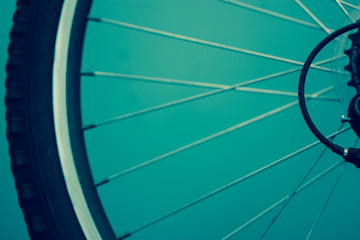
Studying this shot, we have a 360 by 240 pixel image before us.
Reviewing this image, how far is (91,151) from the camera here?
814mm

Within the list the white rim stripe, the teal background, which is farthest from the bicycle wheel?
the white rim stripe

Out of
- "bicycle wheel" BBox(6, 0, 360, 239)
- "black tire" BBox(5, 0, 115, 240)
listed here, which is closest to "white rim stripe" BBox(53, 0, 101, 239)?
"black tire" BBox(5, 0, 115, 240)

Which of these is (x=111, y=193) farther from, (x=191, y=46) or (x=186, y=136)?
(x=191, y=46)

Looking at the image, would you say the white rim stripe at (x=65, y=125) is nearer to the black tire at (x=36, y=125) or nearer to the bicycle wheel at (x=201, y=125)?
the black tire at (x=36, y=125)

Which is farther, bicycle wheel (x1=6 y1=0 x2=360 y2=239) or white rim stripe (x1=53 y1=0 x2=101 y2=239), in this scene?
bicycle wheel (x1=6 y1=0 x2=360 y2=239)

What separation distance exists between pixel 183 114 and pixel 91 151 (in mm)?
245

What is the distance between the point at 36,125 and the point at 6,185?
0.47 m

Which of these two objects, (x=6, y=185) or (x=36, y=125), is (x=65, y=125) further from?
(x=6, y=185)

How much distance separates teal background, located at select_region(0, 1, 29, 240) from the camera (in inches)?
29.8

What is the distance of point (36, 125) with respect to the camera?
0.39m

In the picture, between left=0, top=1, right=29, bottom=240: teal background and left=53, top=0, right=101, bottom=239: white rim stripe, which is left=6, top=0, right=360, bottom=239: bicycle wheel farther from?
left=53, top=0, right=101, bottom=239: white rim stripe

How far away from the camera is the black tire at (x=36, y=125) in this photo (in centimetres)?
38

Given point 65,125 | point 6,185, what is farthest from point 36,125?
point 6,185

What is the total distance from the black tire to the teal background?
0.43m
